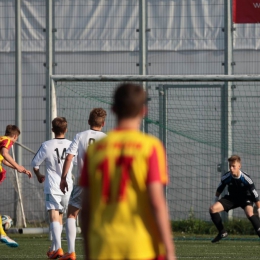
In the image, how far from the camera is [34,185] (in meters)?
15.8

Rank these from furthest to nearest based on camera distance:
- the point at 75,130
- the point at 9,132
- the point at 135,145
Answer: the point at 75,130
the point at 9,132
the point at 135,145

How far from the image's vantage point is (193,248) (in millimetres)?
11438

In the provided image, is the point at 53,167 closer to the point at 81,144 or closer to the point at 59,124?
the point at 59,124

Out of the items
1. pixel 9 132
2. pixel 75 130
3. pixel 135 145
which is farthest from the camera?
pixel 75 130

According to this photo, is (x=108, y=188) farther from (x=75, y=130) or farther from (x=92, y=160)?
(x=75, y=130)

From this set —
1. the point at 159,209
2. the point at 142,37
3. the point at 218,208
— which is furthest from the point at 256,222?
the point at 159,209

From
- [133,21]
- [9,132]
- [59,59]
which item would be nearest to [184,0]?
[133,21]

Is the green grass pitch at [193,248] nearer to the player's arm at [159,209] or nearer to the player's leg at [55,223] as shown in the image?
the player's leg at [55,223]

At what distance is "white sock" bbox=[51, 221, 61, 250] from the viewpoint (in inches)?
356

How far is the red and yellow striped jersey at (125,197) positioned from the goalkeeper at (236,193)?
30.9 feet

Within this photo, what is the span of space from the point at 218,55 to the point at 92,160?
40.6 ft

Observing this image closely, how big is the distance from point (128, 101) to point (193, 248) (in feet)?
26.3

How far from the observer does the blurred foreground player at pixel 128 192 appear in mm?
3633

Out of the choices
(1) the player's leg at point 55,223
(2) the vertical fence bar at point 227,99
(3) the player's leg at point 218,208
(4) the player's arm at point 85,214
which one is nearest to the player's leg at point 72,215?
(1) the player's leg at point 55,223
